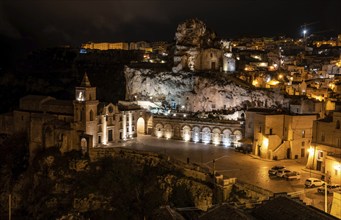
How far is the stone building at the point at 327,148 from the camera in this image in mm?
38344

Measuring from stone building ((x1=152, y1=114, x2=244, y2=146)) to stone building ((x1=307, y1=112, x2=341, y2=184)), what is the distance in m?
13.2

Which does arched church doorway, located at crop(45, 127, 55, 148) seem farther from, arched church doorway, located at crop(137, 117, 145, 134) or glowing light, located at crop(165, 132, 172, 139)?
glowing light, located at crop(165, 132, 172, 139)

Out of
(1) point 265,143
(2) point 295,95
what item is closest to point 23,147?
(1) point 265,143

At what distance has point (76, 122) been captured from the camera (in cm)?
5053

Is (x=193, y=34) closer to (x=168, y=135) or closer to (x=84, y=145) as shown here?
(x=168, y=135)

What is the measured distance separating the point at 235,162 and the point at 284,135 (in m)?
7.22

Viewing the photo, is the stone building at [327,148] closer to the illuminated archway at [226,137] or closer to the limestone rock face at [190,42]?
the illuminated archway at [226,137]

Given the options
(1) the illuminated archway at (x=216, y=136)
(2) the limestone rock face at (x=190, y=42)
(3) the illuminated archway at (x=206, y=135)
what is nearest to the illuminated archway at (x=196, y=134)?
(3) the illuminated archway at (x=206, y=135)

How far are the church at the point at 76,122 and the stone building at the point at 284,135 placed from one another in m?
19.4

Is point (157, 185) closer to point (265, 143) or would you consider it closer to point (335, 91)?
point (265, 143)

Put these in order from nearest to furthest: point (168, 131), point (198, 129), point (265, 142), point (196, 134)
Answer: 1. point (265, 142)
2. point (198, 129)
3. point (196, 134)
4. point (168, 131)

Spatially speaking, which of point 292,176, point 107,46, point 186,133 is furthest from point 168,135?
point 107,46

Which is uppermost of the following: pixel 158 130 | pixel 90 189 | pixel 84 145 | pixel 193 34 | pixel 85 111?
pixel 193 34

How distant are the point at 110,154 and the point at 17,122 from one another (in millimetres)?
18153
